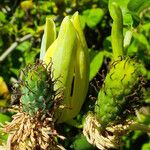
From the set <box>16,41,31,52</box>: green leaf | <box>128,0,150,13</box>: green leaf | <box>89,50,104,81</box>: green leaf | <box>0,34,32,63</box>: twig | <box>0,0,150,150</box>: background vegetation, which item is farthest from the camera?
<box>16,41,31,52</box>: green leaf

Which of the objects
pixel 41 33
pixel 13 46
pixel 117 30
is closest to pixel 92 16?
pixel 41 33

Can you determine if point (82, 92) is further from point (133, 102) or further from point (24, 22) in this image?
point (24, 22)

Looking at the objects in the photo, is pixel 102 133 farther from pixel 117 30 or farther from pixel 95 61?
pixel 95 61

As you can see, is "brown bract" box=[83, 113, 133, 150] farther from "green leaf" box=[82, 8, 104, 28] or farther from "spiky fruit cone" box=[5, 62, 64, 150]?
"green leaf" box=[82, 8, 104, 28]

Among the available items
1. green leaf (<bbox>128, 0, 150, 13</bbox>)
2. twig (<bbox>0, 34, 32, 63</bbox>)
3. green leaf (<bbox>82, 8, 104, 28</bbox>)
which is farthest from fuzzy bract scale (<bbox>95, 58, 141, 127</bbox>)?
twig (<bbox>0, 34, 32, 63</bbox>)

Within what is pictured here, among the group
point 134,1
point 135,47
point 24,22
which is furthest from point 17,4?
point 134,1
